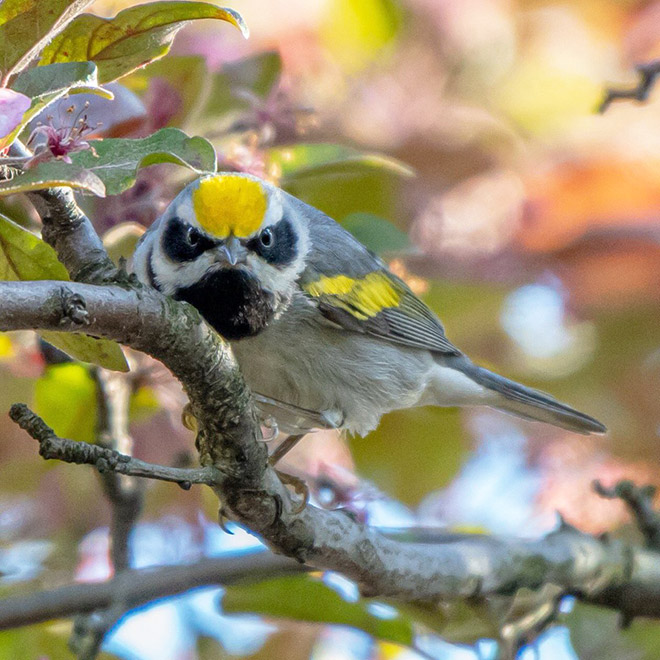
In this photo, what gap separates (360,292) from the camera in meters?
2.98

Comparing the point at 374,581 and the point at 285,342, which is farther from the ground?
the point at 285,342

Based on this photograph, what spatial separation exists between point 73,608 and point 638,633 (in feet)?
5.66

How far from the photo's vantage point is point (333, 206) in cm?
312

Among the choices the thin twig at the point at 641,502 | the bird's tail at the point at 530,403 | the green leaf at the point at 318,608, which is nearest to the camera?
the green leaf at the point at 318,608

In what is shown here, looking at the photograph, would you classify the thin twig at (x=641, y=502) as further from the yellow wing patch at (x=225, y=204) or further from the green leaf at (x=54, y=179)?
the green leaf at (x=54, y=179)

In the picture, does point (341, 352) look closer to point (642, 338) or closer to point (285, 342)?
point (285, 342)

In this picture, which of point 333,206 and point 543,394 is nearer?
point 333,206

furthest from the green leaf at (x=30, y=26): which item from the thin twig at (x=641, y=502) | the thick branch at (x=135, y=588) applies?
the thin twig at (x=641, y=502)

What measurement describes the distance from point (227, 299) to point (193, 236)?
184 mm

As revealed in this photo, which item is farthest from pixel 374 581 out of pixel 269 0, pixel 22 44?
pixel 269 0

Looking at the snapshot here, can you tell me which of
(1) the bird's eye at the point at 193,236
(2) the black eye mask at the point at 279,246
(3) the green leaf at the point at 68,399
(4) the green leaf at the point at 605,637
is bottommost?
(4) the green leaf at the point at 605,637

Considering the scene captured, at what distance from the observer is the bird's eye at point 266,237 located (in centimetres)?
256

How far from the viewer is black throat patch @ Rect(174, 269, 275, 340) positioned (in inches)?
96.4

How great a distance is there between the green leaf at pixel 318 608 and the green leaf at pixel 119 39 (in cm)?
170
